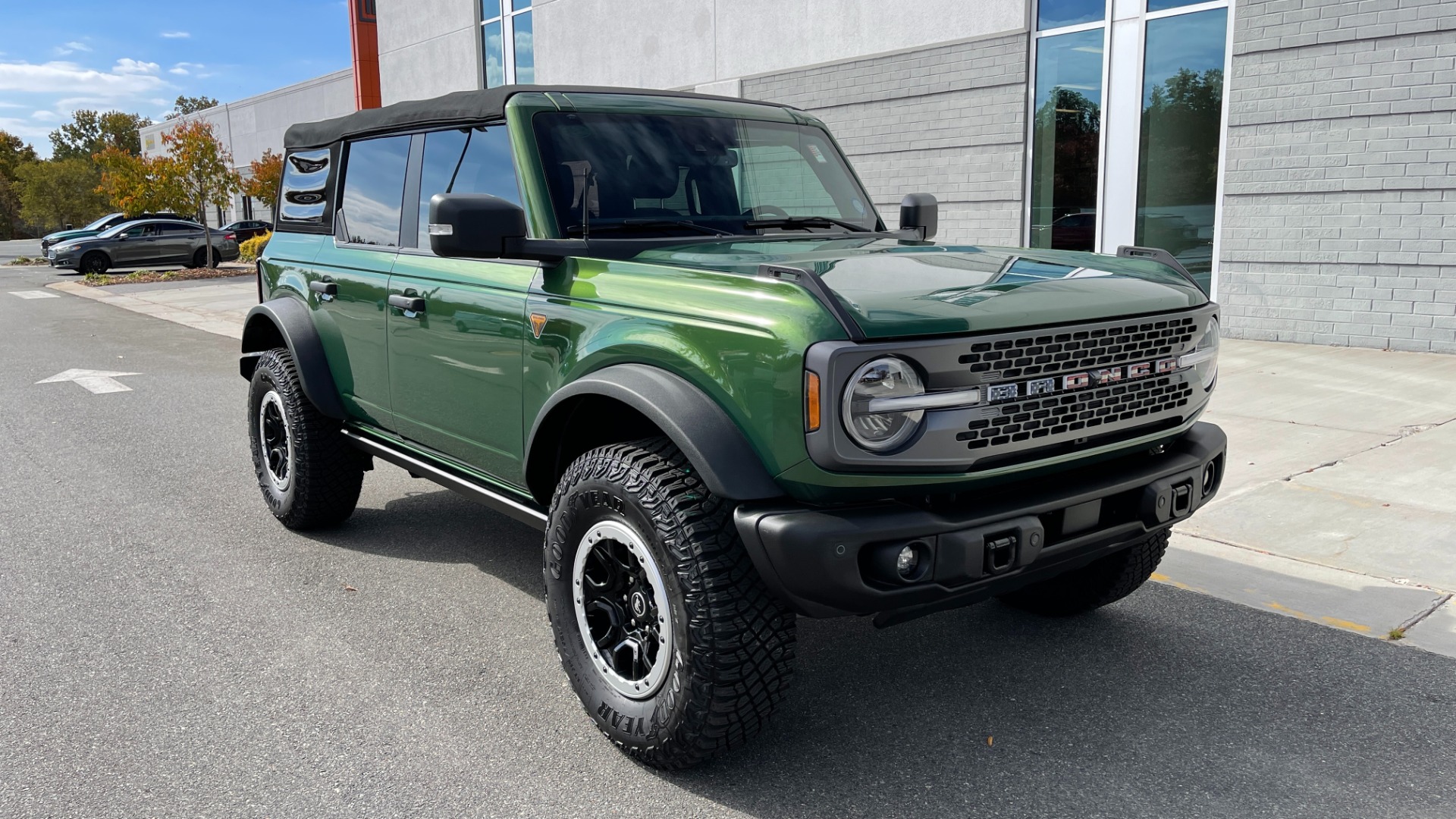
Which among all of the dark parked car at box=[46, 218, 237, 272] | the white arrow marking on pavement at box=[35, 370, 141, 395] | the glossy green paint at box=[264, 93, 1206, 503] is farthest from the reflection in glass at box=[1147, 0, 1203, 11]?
the dark parked car at box=[46, 218, 237, 272]

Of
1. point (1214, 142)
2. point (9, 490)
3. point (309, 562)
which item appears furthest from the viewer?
point (1214, 142)

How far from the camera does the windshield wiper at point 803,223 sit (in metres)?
4.04

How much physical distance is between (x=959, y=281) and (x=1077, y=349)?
0.36 m

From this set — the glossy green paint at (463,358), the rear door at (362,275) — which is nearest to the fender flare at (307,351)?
the rear door at (362,275)

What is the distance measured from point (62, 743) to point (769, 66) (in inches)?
574

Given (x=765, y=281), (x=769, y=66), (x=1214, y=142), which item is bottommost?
(x=765, y=281)

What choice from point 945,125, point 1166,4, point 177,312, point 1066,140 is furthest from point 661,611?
point 177,312

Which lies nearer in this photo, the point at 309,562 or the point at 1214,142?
the point at 309,562

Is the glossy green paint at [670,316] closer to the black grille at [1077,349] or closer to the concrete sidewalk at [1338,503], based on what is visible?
the black grille at [1077,349]

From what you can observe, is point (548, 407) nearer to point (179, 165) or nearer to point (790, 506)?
point (790, 506)

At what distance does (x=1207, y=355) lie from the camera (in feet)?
11.4

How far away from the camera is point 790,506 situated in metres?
2.74

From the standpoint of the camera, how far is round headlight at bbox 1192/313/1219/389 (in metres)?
3.42

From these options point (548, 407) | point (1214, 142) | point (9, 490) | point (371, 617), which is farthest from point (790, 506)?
point (1214, 142)
